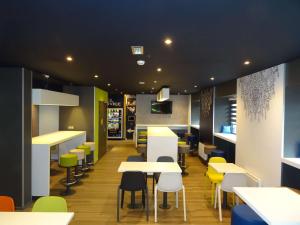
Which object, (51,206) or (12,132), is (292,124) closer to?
(51,206)

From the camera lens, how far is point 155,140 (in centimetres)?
609

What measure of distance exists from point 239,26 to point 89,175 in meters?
5.45

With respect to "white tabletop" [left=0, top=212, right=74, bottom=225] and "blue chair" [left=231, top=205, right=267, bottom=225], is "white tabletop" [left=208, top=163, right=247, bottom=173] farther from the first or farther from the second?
"white tabletop" [left=0, top=212, right=74, bottom=225]

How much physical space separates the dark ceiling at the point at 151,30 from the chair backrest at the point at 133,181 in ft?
5.58

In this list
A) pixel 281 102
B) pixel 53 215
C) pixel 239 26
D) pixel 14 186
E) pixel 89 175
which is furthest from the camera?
pixel 89 175

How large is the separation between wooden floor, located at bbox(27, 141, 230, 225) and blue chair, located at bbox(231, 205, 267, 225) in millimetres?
1313

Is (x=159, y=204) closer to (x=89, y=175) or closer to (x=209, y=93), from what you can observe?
(x=89, y=175)

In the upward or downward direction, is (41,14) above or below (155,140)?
above

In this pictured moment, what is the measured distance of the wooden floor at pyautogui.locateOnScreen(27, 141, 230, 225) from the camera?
392cm

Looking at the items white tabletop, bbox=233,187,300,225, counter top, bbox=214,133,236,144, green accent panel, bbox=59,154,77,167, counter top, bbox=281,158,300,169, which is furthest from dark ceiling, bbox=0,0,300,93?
counter top, bbox=214,133,236,144

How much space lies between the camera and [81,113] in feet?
24.5

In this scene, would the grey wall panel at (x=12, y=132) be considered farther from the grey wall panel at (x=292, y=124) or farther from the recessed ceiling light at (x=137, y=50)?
the grey wall panel at (x=292, y=124)

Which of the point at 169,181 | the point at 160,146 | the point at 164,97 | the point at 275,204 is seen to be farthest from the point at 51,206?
the point at 164,97

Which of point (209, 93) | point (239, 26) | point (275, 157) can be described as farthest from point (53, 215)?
point (209, 93)
